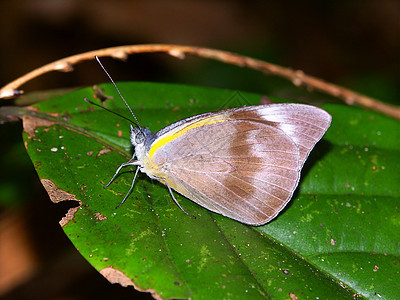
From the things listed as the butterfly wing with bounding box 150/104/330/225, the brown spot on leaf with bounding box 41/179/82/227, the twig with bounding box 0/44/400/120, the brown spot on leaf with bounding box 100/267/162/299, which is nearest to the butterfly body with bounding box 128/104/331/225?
the butterfly wing with bounding box 150/104/330/225

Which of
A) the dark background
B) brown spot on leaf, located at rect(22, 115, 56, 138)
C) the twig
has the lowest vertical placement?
the dark background

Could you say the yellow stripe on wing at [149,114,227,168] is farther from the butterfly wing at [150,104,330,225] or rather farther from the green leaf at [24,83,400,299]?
the green leaf at [24,83,400,299]

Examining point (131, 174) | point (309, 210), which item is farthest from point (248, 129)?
point (131, 174)

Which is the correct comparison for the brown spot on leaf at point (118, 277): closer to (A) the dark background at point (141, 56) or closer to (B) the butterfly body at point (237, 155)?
(B) the butterfly body at point (237, 155)

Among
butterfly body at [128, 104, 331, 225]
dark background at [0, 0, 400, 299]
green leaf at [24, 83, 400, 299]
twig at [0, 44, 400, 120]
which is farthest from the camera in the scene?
dark background at [0, 0, 400, 299]

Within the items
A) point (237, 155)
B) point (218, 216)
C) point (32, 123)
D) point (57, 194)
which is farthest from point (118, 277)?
point (32, 123)

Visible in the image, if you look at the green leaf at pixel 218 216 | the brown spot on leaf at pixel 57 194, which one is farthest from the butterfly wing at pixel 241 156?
the brown spot on leaf at pixel 57 194
